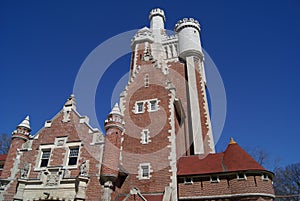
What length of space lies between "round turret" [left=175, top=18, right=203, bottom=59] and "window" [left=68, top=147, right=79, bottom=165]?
75.5ft

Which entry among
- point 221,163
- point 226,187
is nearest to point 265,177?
point 226,187

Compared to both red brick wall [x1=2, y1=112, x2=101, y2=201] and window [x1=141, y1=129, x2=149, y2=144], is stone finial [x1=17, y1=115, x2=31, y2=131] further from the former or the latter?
window [x1=141, y1=129, x2=149, y2=144]

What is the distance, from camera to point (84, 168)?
1923 centimetres

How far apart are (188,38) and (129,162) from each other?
78.5ft

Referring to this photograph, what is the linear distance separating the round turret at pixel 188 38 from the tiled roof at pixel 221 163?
18617 millimetres

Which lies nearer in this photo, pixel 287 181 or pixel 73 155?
pixel 73 155

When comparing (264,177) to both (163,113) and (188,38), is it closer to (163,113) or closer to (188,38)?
(163,113)

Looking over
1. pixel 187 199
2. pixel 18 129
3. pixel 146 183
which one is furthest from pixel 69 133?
pixel 187 199

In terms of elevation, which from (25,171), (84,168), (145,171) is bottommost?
(84,168)

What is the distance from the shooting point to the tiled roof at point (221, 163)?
19491 mm

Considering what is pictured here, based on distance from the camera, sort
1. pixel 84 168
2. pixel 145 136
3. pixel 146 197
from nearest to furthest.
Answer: pixel 84 168 → pixel 146 197 → pixel 145 136

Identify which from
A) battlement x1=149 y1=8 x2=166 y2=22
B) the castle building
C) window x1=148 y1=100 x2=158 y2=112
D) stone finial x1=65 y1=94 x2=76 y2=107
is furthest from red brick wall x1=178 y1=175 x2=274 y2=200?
battlement x1=149 y1=8 x2=166 y2=22

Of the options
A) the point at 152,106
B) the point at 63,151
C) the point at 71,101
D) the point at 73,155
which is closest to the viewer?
the point at 73,155

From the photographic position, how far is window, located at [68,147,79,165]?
824 inches
